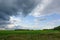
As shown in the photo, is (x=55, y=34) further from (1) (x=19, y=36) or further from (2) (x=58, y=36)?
(1) (x=19, y=36)

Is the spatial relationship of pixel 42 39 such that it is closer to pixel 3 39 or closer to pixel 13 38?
pixel 13 38

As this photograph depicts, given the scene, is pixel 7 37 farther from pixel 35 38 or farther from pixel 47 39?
pixel 47 39

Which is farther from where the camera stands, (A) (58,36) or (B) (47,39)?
(A) (58,36)

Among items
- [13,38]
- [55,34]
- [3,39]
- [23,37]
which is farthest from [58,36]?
[3,39]

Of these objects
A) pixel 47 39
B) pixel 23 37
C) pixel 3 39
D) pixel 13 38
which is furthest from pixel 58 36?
pixel 3 39

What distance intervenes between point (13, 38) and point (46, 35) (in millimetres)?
12703

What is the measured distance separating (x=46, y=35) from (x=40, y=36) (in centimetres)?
272

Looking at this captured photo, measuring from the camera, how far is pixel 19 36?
58.0 meters

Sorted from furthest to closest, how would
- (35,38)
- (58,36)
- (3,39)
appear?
1. (58,36)
2. (35,38)
3. (3,39)

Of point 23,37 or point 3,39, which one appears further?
point 23,37

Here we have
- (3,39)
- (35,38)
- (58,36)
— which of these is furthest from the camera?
(58,36)

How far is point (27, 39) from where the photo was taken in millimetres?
55406

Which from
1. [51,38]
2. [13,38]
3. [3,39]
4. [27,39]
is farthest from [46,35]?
[3,39]

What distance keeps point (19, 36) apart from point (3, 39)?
7.01m
